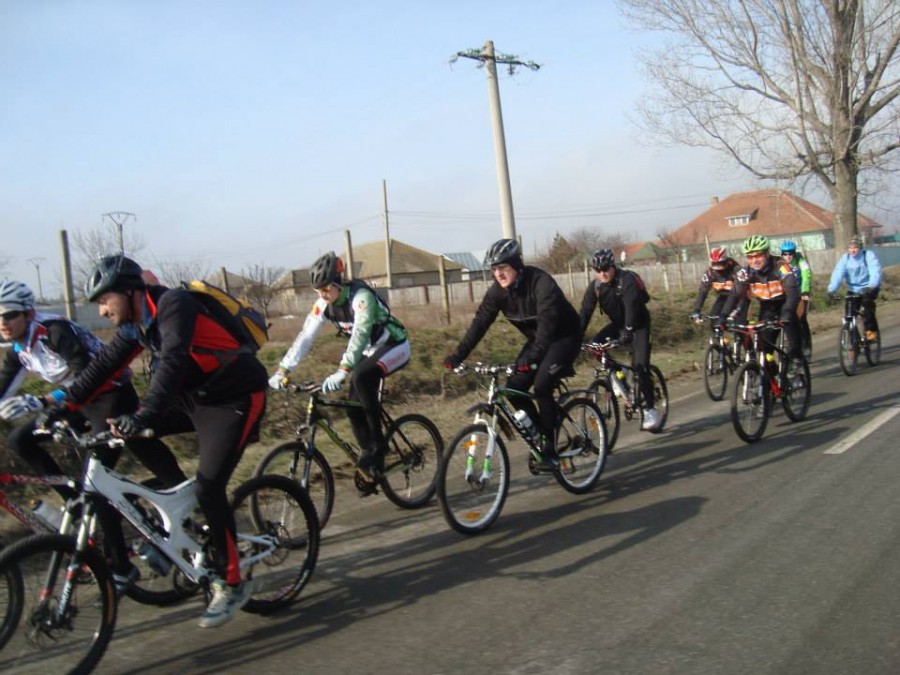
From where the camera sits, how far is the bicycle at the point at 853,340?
40.7 feet

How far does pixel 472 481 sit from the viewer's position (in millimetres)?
5812

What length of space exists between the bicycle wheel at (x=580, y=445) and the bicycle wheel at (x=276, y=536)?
249 cm

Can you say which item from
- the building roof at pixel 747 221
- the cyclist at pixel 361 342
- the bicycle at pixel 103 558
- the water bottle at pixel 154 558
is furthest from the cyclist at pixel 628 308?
the building roof at pixel 747 221

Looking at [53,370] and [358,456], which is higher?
[53,370]

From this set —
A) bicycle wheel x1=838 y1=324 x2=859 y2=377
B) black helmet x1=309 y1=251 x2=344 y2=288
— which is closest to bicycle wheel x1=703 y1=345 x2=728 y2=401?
bicycle wheel x1=838 y1=324 x2=859 y2=377

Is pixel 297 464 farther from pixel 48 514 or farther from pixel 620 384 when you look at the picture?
pixel 620 384

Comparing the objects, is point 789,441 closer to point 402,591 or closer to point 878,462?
point 878,462

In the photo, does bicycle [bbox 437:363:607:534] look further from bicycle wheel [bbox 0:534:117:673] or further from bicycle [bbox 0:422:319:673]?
bicycle wheel [bbox 0:534:117:673]

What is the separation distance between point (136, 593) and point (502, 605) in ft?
6.57

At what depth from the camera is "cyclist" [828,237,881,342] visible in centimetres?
1259

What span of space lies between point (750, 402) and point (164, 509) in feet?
20.0

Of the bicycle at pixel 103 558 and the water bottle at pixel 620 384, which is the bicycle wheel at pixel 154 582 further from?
the water bottle at pixel 620 384

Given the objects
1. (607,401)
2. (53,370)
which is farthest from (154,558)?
(607,401)

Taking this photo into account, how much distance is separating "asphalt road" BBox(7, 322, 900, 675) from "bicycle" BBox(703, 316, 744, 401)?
11.9 feet
